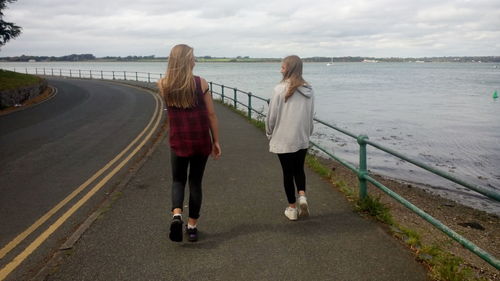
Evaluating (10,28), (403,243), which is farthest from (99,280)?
(10,28)

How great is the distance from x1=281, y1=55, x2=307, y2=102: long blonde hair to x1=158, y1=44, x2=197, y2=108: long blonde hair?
1100mm

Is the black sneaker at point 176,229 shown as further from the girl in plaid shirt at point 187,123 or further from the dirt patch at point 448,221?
the dirt patch at point 448,221

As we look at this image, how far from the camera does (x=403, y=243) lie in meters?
4.54

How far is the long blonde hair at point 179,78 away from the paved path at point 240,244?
5.11 ft

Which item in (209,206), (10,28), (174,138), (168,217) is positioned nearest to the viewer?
(174,138)

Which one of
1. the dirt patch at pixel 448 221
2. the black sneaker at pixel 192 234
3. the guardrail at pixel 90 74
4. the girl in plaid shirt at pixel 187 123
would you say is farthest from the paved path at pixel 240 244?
the guardrail at pixel 90 74

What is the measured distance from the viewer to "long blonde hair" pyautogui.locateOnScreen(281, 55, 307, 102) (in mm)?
4562

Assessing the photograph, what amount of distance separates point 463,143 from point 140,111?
1424 centimetres

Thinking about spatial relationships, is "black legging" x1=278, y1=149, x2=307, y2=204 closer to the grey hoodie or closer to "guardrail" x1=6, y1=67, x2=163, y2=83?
the grey hoodie

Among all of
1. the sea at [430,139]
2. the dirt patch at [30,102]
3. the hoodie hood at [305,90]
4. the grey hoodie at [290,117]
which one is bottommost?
the sea at [430,139]

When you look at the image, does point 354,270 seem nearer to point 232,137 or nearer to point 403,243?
point 403,243

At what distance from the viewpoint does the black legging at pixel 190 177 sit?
14.2ft

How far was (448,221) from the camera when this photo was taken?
8227 millimetres

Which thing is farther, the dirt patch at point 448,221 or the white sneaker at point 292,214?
the dirt patch at point 448,221
